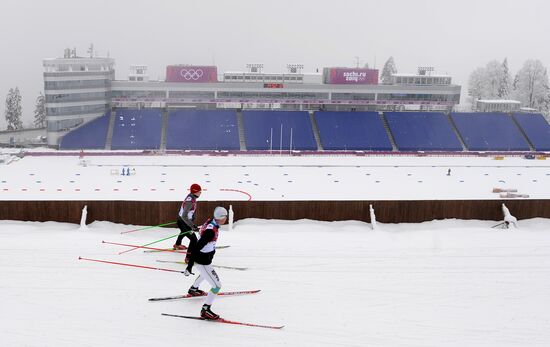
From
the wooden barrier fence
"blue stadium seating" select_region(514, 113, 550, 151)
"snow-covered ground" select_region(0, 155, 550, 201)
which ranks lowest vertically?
"snow-covered ground" select_region(0, 155, 550, 201)

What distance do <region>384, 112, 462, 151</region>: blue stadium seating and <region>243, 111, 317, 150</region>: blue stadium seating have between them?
37.6ft

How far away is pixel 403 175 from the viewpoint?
129ft

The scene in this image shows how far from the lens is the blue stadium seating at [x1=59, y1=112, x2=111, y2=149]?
2051 inches

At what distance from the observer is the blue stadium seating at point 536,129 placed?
58.4m

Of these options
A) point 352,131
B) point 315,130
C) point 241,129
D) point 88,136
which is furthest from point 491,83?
point 88,136


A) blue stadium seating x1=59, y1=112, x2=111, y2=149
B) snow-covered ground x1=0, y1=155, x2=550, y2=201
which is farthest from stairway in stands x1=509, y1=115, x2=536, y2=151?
blue stadium seating x1=59, y1=112, x2=111, y2=149

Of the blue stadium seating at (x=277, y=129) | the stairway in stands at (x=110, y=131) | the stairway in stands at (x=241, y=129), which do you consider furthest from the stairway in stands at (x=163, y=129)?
the blue stadium seating at (x=277, y=129)

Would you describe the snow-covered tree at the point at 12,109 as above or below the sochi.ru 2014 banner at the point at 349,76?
below

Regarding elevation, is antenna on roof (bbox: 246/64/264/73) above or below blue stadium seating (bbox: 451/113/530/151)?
above

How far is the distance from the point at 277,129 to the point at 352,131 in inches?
383

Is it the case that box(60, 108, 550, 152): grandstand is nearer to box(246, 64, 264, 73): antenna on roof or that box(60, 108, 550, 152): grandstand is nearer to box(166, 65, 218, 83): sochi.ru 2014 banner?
box(166, 65, 218, 83): sochi.ru 2014 banner

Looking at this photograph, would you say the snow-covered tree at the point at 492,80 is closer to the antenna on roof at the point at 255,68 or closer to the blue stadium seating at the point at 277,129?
the blue stadium seating at the point at 277,129

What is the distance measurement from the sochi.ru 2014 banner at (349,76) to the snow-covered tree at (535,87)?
35.9 metres

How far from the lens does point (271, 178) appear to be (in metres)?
36.8
